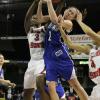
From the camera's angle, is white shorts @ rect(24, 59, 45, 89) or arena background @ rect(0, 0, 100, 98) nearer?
white shorts @ rect(24, 59, 45, 89)

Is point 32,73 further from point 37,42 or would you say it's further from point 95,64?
point 95,64

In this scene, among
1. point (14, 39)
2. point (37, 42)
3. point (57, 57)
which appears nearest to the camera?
point (57, 57)

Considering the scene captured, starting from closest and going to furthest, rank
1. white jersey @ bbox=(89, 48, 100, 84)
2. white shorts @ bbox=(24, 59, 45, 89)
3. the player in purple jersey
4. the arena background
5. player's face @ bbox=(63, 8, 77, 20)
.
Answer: white jersey @ bbox=(89, 48, 100, 84), player's face @ bbox=(63, 8, 77, 20), the player in purple jersey, white shorts @ bbox=(24, 59, 45, 89), the arena background

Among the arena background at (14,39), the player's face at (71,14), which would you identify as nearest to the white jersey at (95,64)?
the player's face at (71,14)

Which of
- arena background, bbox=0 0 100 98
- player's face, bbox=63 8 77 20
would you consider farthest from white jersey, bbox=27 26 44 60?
arena background, bbox=0 0 100 98

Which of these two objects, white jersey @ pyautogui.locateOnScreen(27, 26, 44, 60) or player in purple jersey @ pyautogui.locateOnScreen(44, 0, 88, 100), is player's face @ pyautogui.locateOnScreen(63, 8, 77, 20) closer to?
player in purple jersey @ pyautogui.locateOnScreen(44, 0, 88, 100)

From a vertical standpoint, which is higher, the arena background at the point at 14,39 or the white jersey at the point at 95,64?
the white jersey at the point at 95,64

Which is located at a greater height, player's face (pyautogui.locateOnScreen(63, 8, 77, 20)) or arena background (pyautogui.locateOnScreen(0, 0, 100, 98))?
player's face (pyautogui.locateOnScreen(63, 8, 77, 20))

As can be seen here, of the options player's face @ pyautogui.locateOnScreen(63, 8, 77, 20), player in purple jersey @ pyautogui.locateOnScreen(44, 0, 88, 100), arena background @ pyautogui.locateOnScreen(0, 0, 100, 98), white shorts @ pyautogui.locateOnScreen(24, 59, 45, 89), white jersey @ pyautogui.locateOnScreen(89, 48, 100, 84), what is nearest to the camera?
white jersey @ pyautogui.locateOnScreen(89, 48, 100, 84)

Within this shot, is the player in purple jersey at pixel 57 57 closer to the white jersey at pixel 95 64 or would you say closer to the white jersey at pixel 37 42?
the white jersey at pixel 37 42

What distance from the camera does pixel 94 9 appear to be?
578 inches

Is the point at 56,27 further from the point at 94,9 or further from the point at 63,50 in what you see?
the point at 94,9

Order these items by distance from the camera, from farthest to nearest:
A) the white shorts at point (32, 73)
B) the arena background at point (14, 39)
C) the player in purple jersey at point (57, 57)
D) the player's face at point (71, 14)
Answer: the arena background at point (14, 39) → the white shorts at point (32, 73) → the player in purple jersey at point (57, 57) → the player's face at point (71, 14)

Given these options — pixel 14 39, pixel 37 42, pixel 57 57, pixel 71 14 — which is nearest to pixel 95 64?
pixel 71 14
